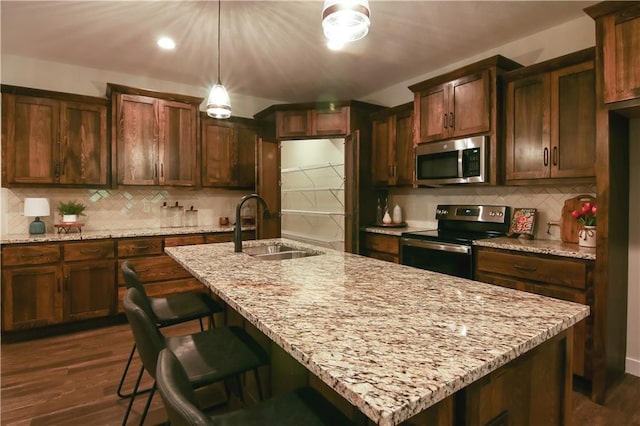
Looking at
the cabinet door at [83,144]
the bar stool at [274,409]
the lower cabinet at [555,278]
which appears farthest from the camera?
the cabinet door at [83,144]

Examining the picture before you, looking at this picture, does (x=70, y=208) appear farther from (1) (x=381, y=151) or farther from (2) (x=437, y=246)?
(2) (x=437, y=246)

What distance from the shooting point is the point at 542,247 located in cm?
244

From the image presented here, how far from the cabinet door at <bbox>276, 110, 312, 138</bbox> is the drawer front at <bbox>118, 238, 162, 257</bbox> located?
1.87 metres

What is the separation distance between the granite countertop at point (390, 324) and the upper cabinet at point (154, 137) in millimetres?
2542

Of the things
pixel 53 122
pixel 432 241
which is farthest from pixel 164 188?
pixel 432 241

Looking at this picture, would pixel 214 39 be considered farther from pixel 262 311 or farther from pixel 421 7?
pixel 262 311

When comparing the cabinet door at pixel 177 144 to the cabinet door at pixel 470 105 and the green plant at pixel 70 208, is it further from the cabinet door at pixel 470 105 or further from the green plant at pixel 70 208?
the cabinet door at pixel 470 105

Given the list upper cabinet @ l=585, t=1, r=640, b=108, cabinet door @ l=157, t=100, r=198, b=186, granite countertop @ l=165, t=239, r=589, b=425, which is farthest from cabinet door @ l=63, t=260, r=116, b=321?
upper cabinet @ l=585, t=1, r=640, b=108

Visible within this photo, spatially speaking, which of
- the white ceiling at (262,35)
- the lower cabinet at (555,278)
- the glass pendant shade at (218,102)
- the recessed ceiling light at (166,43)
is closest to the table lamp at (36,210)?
the white ceiling at (262,35)

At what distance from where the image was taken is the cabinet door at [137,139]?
3.63 meters

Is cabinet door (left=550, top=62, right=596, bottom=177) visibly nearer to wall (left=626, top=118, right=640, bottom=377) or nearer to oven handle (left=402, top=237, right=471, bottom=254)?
wall (left=626, top=118, right=640, bottom=377)

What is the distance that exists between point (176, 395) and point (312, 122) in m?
3.79

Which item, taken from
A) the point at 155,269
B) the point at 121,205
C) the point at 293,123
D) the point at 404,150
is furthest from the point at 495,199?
the point at 121,205

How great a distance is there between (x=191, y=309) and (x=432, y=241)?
6.89 ft
